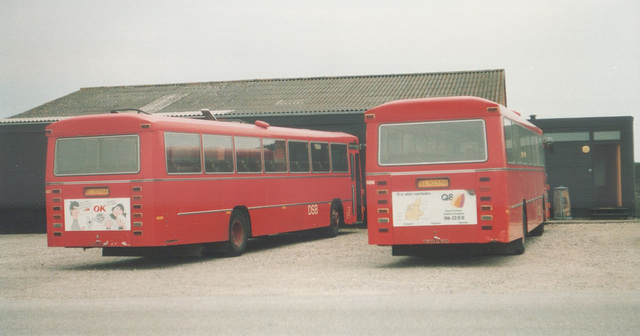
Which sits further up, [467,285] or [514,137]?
[514,137]

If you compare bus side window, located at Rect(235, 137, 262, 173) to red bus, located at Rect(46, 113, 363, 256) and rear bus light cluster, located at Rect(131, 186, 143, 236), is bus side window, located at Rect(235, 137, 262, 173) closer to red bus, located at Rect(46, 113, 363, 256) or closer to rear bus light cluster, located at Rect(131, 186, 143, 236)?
red bus, located at Rect(46, 113, 363, 256)

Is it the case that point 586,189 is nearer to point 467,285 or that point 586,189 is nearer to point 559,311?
point 467,285

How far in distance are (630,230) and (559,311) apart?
580 inches

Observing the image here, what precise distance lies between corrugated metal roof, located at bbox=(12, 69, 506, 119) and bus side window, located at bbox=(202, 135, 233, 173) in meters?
11.7

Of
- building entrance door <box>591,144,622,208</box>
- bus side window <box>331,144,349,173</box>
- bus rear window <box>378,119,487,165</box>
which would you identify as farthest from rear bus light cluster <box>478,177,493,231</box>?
building entrance door <box>591,144,622,208</box>

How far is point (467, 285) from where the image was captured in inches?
460

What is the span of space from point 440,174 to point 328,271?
8.35 feet

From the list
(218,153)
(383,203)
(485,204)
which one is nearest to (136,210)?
(218,153)

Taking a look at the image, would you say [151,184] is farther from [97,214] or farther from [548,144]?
[548,144]

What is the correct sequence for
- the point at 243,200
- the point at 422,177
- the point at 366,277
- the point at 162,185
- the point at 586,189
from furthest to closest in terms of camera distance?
the point at 586,189 → the point at 243,200 → the point at 162,185 → the point at 422,177 → the point at 366,277

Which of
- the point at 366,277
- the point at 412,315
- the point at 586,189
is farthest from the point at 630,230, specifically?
the point at 412,315

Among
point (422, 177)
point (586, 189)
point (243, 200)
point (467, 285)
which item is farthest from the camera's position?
point (586, 189)

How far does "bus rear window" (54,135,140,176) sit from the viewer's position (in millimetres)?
15773

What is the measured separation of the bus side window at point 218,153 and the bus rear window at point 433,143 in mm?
4164
